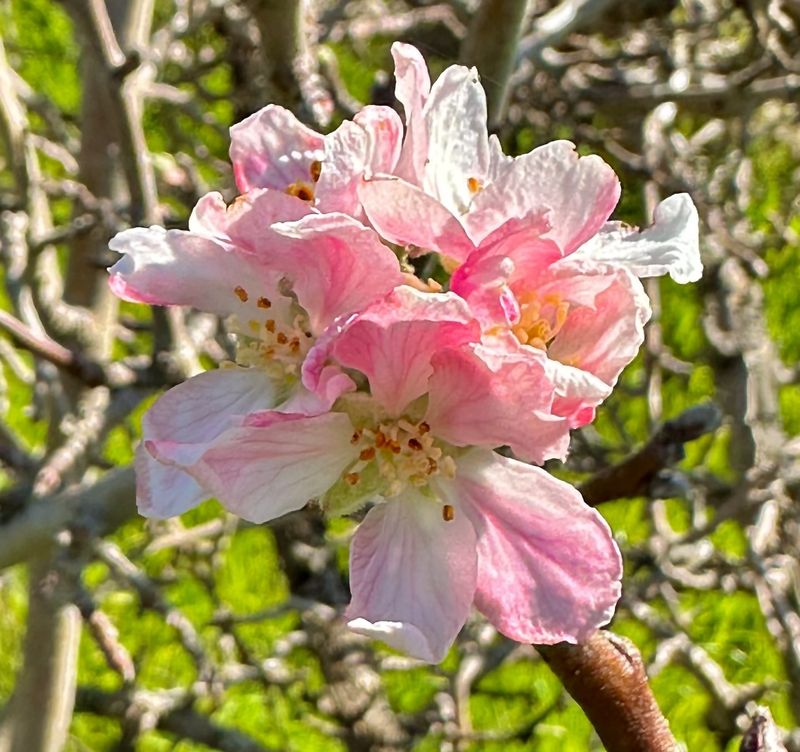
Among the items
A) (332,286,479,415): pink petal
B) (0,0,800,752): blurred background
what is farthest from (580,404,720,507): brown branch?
(332,286,479,415): pink petal

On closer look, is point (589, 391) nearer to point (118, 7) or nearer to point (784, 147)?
point (118, 7)

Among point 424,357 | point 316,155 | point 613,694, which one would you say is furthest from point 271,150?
point 613,694

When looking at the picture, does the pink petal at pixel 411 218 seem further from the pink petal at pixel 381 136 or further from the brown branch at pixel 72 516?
the brown branch at pixel 72 516

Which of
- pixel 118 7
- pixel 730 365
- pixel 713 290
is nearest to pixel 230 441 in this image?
pixel 118 7

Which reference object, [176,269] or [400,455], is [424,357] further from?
[176,269]

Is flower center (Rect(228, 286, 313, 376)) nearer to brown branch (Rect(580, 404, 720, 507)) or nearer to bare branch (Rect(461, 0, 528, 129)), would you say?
brown branch (Rect(580, 404, 720, 507))

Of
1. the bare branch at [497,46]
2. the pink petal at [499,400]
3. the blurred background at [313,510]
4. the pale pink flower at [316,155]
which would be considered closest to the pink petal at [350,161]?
the pale pink flower at [316,155]
